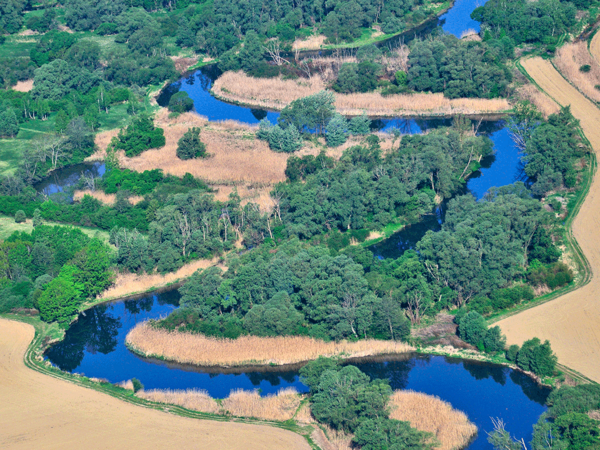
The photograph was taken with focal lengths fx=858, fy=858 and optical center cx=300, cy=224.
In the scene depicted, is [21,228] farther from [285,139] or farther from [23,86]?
[23,86]

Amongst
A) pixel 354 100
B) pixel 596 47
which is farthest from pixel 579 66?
pixel 354 100

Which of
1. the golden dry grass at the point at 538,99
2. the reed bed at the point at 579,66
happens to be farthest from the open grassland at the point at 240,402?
the reed bed at the point at 579,66

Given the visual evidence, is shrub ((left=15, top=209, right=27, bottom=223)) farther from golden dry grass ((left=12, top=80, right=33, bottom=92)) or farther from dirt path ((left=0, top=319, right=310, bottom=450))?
golden dry grass ((left=12, top=80, right=33, bottom=92))

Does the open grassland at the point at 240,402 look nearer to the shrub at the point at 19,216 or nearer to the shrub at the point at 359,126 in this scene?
the shrub at the point at 19,216

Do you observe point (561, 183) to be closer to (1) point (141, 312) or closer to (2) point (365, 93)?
(2) point (365, 93)

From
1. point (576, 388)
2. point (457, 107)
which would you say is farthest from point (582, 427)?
point (457, 107)
